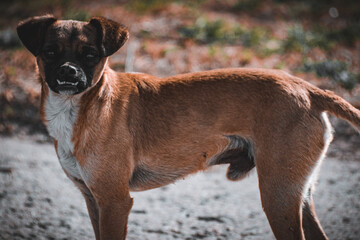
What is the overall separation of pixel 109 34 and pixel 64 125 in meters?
0.83

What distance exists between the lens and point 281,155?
9.79 feet

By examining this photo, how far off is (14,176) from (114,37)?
318cm

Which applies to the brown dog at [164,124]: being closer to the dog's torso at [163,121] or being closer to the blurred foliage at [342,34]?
the dog's torso at [163,121]

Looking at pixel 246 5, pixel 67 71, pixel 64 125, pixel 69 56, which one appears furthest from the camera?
pixel 246 5

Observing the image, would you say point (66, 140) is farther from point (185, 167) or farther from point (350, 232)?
point (350, 232)

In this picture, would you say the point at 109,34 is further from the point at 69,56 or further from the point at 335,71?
the point at 335,71

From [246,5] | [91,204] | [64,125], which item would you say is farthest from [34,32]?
[246,5]

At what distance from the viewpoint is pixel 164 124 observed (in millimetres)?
3357

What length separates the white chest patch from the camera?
3.16m

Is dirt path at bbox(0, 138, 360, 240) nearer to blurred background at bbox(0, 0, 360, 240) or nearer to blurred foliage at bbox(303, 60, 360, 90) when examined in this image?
blurred background at bbox(0, 0, 360, 240)

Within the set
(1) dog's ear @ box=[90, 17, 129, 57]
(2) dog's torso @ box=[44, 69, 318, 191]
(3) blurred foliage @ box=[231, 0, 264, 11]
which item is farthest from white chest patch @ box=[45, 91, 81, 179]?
(3) blurred foliage @ box=[231, 0, 264, 11]

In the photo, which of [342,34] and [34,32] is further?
[342,34]

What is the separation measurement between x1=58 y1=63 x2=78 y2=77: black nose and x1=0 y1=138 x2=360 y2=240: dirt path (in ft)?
6.81

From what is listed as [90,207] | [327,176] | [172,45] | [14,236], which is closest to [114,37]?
[90,207]
